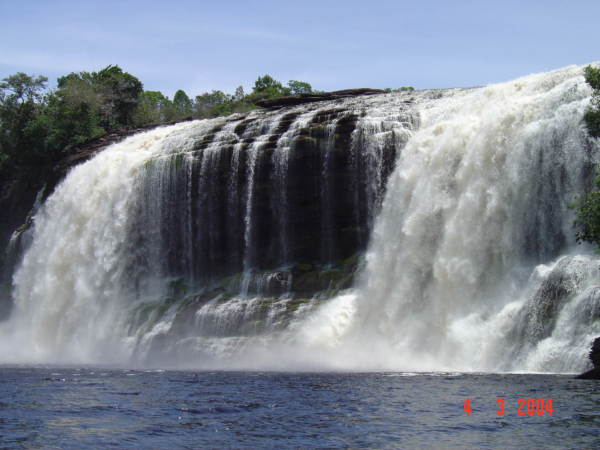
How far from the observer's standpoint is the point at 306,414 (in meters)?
14.8

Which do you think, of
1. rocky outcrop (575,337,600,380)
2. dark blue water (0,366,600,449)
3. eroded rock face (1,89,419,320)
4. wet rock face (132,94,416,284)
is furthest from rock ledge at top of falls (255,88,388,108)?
rocky outcrop (575,337,600,380)

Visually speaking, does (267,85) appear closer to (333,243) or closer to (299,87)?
(299,87)

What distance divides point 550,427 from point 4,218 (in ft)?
166

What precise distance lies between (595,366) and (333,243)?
60.0 ft

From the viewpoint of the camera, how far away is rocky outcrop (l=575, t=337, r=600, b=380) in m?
17.8

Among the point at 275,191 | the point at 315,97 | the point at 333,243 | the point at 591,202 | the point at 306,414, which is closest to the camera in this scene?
the point at 306,414

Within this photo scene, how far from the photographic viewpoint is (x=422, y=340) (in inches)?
1033

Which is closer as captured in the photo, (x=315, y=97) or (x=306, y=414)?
(x=306, y=414)

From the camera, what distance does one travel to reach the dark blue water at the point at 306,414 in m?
12.2

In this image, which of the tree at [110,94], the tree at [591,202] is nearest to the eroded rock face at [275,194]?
the tree at [591,202]
